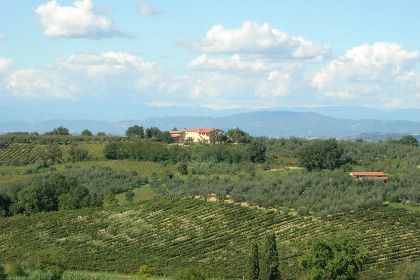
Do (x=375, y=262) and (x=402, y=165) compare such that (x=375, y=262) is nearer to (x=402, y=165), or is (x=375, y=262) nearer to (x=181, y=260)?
(x=181, y=260)

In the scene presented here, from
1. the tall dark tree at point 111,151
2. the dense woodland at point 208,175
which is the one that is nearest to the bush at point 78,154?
the dense woodland at point 208,175

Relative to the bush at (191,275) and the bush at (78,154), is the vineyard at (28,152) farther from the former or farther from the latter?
the bush at (191,275)

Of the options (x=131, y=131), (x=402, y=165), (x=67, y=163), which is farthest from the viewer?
(x=131, y=131)

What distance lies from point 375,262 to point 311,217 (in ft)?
48.1

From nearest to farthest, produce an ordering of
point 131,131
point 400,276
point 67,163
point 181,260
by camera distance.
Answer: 1. point 400,276
2. point 181,260
3. point 67,163
4. point 131,131

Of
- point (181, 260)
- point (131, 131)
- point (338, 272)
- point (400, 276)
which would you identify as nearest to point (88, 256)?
point (181, 260)

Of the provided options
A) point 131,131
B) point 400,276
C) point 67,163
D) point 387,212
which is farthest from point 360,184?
point 131,131

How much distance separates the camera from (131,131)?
471 feet

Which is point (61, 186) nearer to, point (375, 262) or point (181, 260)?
point (181, 260)

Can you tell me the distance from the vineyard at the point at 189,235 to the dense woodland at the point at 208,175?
2.76 m

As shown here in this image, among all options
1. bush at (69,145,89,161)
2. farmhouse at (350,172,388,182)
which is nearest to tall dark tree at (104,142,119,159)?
bush at (69,145,89,161)

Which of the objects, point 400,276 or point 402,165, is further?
point 402,165

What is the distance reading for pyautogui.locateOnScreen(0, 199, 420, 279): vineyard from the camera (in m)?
51.1

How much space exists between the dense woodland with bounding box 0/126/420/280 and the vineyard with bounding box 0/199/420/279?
9.05 feet
